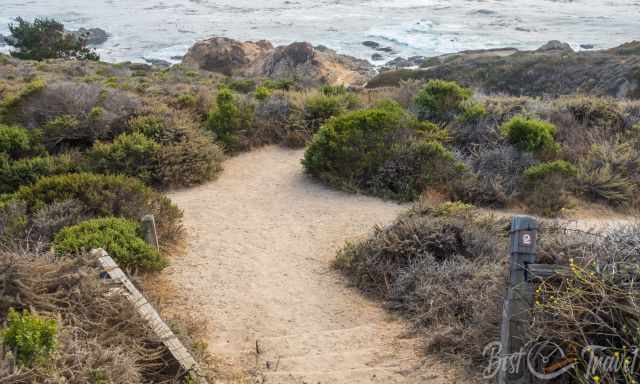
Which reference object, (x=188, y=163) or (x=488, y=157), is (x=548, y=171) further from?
(x=188, y=163)

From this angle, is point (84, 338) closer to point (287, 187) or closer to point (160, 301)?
point (160, 301)

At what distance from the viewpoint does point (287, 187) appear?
11.0 meters

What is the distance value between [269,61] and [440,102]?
26377 millimetres

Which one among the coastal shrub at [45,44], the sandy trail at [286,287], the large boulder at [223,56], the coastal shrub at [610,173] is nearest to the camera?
the sandy trail at [286,287]

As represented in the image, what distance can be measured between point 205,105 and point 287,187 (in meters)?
4.91

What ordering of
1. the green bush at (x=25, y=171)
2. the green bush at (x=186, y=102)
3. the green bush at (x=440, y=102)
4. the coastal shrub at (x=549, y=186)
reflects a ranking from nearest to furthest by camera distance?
the coastal shrub at (x=549, y=186) → the green bush at (x=25, y=171) → the green bush at (x=440, y=102) → the green bush at (x=186, y=102)

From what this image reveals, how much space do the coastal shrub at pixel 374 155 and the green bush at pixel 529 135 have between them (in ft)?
6.09

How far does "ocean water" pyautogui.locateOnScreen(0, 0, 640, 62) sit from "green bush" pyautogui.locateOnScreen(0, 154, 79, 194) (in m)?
42.2

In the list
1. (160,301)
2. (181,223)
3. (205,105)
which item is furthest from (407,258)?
(205,105)

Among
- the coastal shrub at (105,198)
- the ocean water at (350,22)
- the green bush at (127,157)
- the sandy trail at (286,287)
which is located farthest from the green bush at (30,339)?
the ocean water at (350,22)

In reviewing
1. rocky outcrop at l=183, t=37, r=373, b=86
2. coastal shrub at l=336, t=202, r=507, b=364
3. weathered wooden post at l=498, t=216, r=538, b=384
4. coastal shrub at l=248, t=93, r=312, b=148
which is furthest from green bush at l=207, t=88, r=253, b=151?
rocky outcrop at l=183, t=37, r=373, b=86

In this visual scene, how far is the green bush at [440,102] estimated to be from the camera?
13797mm

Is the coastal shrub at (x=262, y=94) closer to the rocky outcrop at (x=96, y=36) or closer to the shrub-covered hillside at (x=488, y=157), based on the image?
the shrub-covered hillside at (x=488, y=157)

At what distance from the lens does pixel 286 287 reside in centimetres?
721
